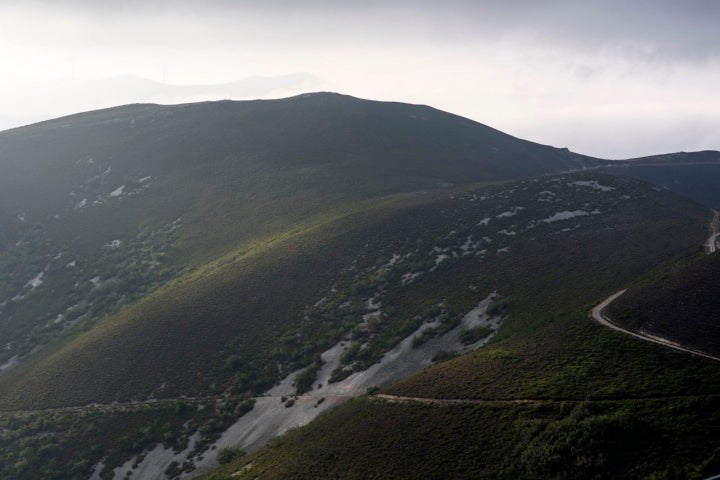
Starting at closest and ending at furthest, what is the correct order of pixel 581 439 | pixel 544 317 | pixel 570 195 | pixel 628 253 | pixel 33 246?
pixel 581 439, pixel 544 317, pixel 628 253, pixel 570 195, pixel 33 246

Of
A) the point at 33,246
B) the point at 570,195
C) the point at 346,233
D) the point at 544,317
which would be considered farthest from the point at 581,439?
the point at 33,246

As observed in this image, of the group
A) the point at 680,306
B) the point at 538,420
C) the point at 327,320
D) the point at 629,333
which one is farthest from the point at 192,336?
the point at 680,306

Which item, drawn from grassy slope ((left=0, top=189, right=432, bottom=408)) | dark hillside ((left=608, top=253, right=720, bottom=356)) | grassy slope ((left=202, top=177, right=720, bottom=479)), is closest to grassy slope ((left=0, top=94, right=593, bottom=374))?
grassy slope ((left=0, top=189, right=432, bottom=408))

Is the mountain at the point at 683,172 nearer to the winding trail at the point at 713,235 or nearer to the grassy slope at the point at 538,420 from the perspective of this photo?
the winding trail at the point at 713,235

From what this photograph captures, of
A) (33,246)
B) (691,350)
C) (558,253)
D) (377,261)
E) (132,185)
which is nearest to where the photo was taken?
(691,350)

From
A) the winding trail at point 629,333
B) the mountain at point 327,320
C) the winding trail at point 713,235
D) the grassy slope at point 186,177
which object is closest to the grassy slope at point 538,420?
the mountain at point 327,320

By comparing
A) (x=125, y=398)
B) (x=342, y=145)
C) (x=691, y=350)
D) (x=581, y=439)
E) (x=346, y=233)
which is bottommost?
(x=125, y=398)

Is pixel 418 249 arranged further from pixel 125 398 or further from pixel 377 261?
pixel 125 398

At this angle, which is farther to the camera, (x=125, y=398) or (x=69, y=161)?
(x=69, y=161)

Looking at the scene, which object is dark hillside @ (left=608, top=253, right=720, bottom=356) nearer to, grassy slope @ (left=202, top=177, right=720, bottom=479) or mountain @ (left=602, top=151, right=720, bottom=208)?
grassy slope @ (left=202, top=177, right=720, bottom=479)
